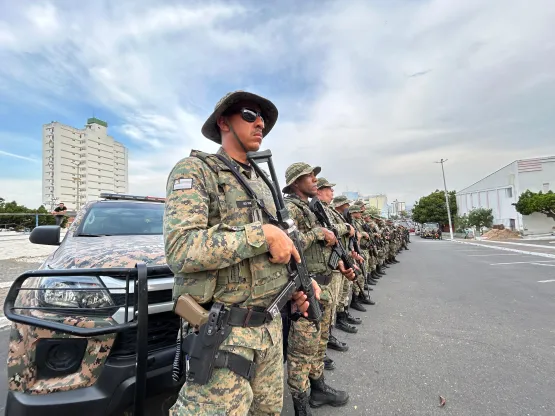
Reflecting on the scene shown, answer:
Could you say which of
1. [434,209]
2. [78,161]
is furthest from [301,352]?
[78,161]

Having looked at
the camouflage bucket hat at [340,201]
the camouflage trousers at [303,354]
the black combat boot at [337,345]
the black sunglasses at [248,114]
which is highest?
the black sunglasses at [248,114]

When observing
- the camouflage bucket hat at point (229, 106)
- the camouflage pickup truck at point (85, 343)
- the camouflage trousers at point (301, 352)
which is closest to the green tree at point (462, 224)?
the camouflage trousers at point (301, 352)

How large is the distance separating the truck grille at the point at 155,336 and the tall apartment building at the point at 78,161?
100820 millimetres

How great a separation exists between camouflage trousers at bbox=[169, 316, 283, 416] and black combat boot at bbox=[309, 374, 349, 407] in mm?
1144

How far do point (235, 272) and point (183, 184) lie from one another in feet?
1.44

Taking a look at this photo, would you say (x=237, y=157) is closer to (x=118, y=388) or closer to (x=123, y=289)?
(x=123, y=289)

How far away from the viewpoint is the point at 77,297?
165cm

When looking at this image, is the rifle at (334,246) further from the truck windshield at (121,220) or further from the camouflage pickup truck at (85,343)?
the camouflage pickup truck at (85,343)

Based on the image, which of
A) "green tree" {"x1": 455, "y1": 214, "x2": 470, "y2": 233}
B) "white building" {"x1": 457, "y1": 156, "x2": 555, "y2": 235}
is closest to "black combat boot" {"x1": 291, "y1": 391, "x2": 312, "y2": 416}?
"white building" {"x1": 457, "y1": 156, "x2": 555, "y2": 235}

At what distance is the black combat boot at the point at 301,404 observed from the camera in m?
2.21

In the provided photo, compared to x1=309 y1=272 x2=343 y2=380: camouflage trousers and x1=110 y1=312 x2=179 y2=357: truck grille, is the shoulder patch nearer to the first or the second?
x1=110 y1=312 x2=179 y2=357: truck grille

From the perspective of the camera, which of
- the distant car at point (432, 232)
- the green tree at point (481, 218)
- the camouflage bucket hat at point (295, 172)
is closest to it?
the camouflage bucket hat at point (295, 172)

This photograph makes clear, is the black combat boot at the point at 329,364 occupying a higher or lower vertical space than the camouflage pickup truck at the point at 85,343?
lower

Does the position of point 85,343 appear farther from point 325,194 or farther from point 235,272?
point 325,194
